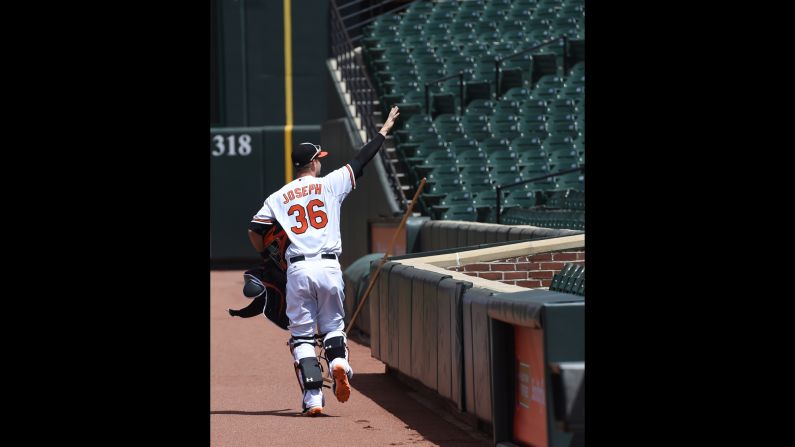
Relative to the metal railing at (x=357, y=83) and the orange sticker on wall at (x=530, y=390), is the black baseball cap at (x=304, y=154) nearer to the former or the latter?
the orange sticker on wall at (x=530, y=390)

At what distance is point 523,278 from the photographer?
11156 mm

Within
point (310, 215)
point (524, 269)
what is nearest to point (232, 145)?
point (524, 269)

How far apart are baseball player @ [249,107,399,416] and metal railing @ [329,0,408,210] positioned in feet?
29.1

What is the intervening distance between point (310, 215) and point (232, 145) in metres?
16.3

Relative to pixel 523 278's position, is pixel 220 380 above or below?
below

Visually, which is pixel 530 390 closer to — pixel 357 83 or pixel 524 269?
pixel 524 269

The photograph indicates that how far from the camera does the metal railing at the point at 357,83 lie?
19.1 metres
